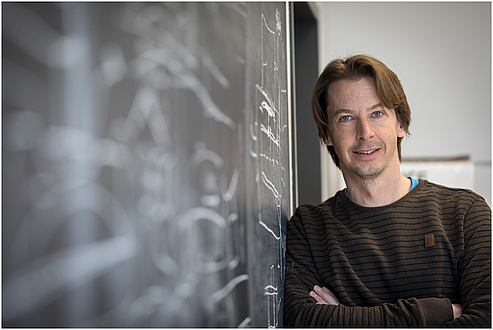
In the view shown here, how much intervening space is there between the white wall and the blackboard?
2.27 metres

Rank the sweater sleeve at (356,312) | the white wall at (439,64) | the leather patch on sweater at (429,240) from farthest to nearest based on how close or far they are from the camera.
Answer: the white wall at (439,64) → the leather patch on sweater at (429,240) → the sweater sleeve at (356,312)

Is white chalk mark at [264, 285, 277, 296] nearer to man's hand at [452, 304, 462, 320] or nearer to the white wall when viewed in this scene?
man's hand at [452, 304, 462, 320]

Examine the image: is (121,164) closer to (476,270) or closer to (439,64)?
(476,270)

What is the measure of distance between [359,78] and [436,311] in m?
0.72

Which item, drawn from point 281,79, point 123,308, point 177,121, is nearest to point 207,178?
point 177,121

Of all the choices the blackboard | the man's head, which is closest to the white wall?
the man's head

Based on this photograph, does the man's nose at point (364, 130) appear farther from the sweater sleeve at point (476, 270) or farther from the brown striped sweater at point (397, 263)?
the sweater sleeve at point (476, 270)

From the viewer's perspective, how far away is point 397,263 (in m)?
1.34

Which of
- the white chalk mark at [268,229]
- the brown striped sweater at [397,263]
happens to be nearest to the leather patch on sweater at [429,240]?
the brown striped sweater at [397,263]

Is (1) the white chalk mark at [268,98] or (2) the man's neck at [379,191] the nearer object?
(1) the white chalk mark at [268,98]

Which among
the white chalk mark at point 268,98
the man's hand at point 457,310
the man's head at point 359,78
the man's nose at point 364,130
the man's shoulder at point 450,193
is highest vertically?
the man's head at point 359,78

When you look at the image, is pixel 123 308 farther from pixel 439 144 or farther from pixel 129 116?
pixel 439 144

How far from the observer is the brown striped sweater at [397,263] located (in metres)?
1.22

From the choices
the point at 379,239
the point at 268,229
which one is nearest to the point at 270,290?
the point at 268,229
